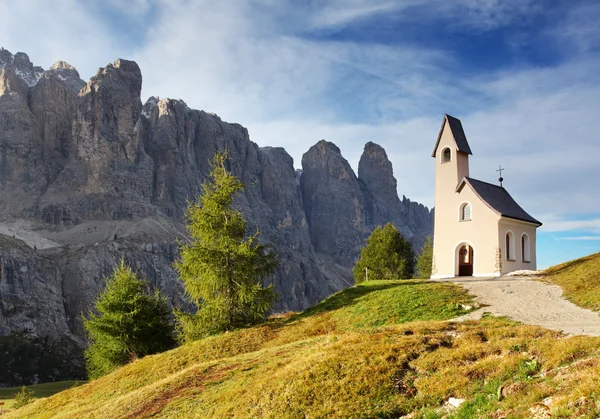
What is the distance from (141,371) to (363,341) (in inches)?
398

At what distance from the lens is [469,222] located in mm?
36750

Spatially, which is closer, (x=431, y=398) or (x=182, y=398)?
(x=431, y=398)

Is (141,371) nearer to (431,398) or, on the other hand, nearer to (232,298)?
(232,298)

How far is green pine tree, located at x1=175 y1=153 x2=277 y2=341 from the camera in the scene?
84.4 ft

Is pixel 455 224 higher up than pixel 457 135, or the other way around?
pixel 457 135

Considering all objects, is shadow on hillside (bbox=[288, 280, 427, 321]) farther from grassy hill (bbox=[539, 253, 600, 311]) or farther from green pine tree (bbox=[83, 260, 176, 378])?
green pine tree (bbox=[83, 260, 176, 378])

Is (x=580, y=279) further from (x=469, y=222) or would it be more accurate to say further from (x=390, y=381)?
(x=390, y=381)

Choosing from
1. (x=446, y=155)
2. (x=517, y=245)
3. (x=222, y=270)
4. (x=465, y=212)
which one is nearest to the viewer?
(x=222, y=270)

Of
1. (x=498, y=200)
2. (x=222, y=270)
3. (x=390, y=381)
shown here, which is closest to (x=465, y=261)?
(x=498, y=200)

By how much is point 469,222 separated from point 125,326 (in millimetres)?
26403

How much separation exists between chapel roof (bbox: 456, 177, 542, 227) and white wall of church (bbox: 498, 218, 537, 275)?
1.64 ft

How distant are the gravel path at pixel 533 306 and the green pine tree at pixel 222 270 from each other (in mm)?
11278

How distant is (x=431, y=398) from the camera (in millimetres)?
9773

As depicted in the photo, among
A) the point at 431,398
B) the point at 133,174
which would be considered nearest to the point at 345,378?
the point at 431,398
